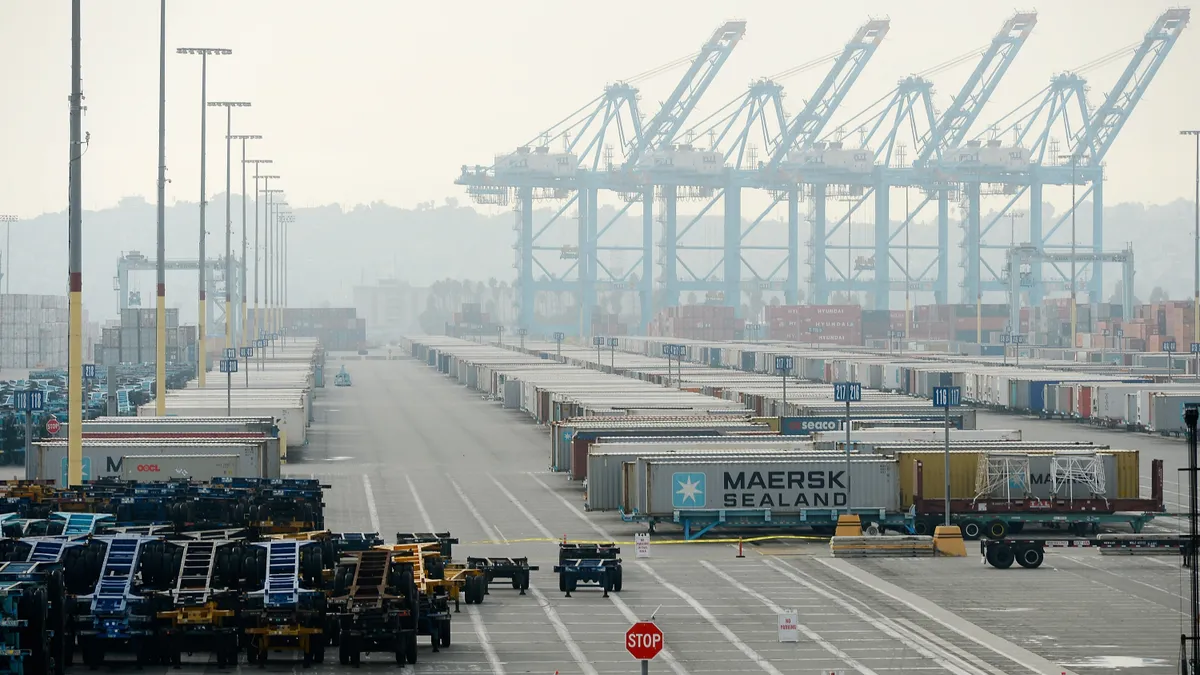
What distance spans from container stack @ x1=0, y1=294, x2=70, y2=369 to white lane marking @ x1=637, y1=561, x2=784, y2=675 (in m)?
137

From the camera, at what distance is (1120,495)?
4778 cm

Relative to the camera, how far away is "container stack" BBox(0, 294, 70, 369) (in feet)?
547

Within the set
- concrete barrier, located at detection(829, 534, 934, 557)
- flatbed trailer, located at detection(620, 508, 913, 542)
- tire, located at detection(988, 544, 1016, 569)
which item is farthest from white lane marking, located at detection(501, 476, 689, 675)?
tire, located at detection(988, 544, 1016, 569)

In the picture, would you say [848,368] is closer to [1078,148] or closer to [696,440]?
[696,440]

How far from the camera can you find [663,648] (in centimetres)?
3041

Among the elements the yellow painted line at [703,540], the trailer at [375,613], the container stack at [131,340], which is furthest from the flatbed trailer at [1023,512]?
the container stack at [131,340]

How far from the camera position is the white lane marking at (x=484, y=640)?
28781 millimetres

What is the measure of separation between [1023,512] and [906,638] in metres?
16.5

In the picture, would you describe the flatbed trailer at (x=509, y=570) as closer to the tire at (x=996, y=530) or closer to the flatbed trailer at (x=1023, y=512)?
the flatbed trailer at (x=1023, y=512)

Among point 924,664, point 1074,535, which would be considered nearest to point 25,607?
point 924,664

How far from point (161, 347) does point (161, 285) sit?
219 cm

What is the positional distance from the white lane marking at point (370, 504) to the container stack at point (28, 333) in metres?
112

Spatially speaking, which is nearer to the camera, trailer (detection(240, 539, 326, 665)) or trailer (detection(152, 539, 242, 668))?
trailer (detection(152, 539, 242, 668))

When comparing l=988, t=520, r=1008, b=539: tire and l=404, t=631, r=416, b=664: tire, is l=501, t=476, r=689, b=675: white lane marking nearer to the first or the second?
l=404, t=631, r=416, b=664: tire
